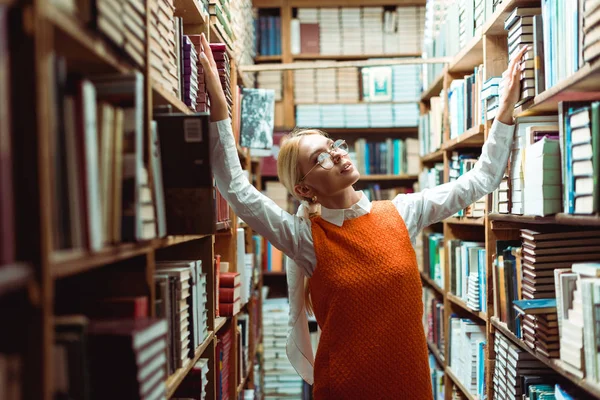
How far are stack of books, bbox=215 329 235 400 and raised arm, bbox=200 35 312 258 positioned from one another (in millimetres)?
687

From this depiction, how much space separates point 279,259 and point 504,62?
245 cm

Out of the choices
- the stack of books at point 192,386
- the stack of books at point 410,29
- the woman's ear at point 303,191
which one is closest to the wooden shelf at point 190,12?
the woman's ear at point 303,191

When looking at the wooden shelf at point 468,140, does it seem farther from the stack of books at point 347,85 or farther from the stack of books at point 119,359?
the stack of books at point 119,359

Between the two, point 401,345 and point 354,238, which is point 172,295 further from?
point 401,345

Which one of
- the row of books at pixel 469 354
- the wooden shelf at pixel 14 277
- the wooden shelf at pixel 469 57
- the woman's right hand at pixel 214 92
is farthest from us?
the row of books at pixel 469 354

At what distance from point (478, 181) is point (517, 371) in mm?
666

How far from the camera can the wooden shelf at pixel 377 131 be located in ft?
14.2

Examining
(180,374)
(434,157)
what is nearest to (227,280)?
(180,374)

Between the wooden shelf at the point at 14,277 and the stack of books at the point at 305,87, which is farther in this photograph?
the stack of books at the point at 305,87

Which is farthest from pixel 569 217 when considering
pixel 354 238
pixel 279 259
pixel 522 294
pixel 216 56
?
pixel 279 259

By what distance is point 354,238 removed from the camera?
5.83 ft

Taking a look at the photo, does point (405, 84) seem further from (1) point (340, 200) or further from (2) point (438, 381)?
(1) point (340, 200)

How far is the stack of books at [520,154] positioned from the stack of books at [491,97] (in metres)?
0.21

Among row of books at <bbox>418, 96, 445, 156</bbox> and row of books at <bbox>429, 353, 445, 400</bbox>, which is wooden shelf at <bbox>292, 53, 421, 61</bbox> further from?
row of books at <bbox>429, 353, 445, 400</bbox>
